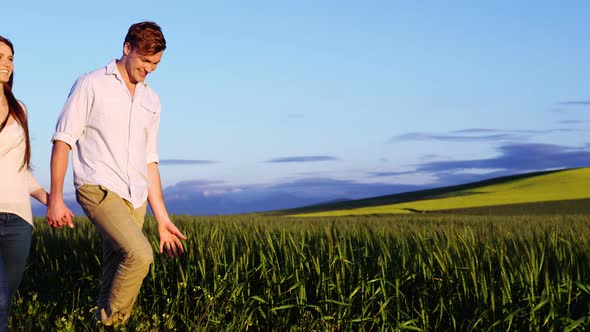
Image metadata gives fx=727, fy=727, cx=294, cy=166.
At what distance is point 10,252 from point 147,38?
189 cm

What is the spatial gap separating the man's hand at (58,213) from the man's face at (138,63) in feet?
3.83

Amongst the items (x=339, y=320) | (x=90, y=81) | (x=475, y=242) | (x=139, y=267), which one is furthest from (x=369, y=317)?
(x=90, y=81)

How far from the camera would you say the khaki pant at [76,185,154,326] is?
18.3ft

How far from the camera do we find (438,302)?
593cm

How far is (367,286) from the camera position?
6.11 metres

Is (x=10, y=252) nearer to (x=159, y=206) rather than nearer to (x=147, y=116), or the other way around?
(x=159, y=206)

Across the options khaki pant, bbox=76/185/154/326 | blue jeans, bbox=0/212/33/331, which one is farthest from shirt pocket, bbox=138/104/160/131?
blue jeans, bbox=0/212/33/331

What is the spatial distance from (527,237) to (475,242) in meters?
0.87

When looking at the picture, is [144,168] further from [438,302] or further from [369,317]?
[438,302]

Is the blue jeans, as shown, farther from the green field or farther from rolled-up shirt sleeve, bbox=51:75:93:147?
rolled-up shirt sleeve, bbox=51:75:93:147

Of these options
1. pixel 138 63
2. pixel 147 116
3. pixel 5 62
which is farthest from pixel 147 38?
pixel 5 62

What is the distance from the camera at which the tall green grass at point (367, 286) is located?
5648mm

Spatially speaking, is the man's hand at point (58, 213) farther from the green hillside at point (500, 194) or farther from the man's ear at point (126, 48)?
the green hillside at point (500, 194)

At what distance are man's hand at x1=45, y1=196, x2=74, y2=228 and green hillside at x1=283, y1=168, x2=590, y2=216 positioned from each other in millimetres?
23736
